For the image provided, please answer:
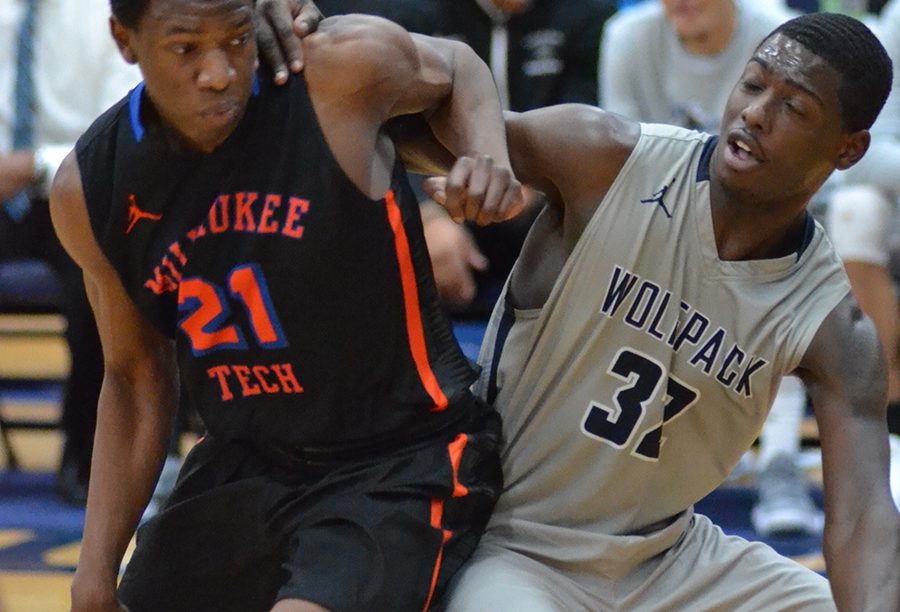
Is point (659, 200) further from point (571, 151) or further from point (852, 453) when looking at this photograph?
point (852, 453)

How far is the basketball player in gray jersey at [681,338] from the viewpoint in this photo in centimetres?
278

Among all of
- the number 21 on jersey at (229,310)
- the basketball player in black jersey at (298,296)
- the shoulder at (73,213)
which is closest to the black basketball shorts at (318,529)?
the basketball player in black jersey at (298,296)

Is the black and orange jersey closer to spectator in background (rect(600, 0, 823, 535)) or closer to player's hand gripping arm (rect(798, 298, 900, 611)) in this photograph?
player's hand gripping arm (rect(798, 298, 900, 611))

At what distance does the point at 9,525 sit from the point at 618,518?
9.85ft

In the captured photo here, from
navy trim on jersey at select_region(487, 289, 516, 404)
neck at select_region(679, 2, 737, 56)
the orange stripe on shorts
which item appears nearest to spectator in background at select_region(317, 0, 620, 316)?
neck at select_region(679, 2, 737, 56)

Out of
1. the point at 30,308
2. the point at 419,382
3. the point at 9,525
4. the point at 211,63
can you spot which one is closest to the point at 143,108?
the point at 211,63

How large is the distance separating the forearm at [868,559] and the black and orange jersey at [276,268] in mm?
785

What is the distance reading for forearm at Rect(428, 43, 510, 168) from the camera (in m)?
2.63

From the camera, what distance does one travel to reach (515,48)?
550 cm

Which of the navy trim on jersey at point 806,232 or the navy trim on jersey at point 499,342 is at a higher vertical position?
the navy trim on jersey at point 806,232

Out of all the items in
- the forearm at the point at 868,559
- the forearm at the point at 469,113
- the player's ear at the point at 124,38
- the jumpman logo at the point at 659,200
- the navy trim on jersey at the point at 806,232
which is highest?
the player's ear at the point at 124,38

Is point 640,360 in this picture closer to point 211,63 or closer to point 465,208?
point 465,208

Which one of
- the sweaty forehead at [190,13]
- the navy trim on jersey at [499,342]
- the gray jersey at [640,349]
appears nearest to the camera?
the sweaty forehead at [190,13]

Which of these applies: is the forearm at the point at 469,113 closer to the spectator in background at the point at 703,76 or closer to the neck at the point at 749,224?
the neck at the point at 749,224
